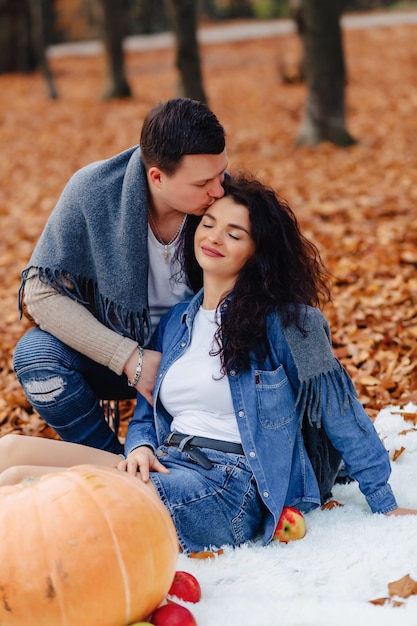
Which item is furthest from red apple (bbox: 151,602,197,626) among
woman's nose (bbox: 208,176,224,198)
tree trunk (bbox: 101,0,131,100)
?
tree trunk (bbox: 101,0,131,100)

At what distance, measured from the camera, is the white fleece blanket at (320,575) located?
7.19ft

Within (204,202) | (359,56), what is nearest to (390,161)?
(204,202)

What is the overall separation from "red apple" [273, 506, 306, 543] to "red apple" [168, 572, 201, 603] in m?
0.42

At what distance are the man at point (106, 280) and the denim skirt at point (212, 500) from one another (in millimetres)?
454

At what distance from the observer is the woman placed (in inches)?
Answer: 105

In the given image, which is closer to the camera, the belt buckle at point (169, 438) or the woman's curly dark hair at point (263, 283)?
the woman's curly dark hair at point (263, 283)

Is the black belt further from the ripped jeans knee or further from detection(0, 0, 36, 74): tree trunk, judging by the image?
detection(0, 0, 36, 74): tree trunk

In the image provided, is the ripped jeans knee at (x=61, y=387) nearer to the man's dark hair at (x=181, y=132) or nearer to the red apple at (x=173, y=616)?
the man's dark hair at (x=181, y=132)

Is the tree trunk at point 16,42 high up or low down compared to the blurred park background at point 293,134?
up

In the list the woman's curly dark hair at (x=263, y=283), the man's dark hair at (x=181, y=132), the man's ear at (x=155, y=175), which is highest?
the man's dark hair at (x=181, y=132)

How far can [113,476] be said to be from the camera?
7.62 ft

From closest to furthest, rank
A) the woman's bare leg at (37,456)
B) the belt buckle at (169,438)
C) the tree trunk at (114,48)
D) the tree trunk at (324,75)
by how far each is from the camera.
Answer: the woman's bare leg at (37,456)
the belt buckle at (169,438)
the tree trunk at (324,75)
the tree trunk at (114,48)

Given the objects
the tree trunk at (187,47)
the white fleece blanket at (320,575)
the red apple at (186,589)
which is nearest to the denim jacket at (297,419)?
the white fleece blanket at (320,575)

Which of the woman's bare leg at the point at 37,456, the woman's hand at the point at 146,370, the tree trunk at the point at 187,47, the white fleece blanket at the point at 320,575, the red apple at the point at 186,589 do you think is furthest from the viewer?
the tree trunk at the point at 187,47
